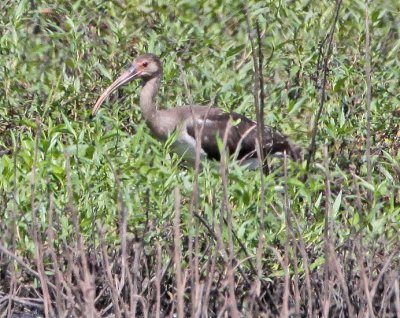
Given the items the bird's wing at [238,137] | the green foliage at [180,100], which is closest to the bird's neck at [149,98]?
the green foliage at [180,100]

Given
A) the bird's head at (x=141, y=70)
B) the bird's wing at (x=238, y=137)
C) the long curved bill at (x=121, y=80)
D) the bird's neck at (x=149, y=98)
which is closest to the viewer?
the bird's wing at (x=238, y=137)

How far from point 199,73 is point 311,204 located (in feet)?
7.64

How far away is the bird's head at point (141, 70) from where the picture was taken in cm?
960

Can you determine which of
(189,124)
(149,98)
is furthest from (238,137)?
(149,98)

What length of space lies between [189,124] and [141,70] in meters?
0.49

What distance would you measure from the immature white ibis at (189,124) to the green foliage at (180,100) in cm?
10

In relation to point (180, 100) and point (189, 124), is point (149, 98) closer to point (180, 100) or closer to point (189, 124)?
point (180, 100)

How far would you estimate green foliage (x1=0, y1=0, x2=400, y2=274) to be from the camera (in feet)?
23.7

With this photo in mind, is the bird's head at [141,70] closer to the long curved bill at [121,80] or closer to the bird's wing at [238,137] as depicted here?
the long curved bill at [121,80]

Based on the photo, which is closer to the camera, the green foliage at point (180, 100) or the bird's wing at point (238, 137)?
the green foliage at point (180, 100)

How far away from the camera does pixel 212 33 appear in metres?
9.88

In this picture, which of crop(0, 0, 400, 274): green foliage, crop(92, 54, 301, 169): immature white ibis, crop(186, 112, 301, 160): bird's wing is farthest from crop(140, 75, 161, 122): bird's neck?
crop(186, 112, 301, 160): bird's wing

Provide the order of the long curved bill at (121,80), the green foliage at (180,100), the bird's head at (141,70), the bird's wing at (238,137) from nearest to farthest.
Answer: the green foliage at (180,100), the bird's wing at (238,137), the long curved bill at (121,80), the bird's head at (141,70)

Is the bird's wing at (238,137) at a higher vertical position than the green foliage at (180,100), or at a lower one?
lower
